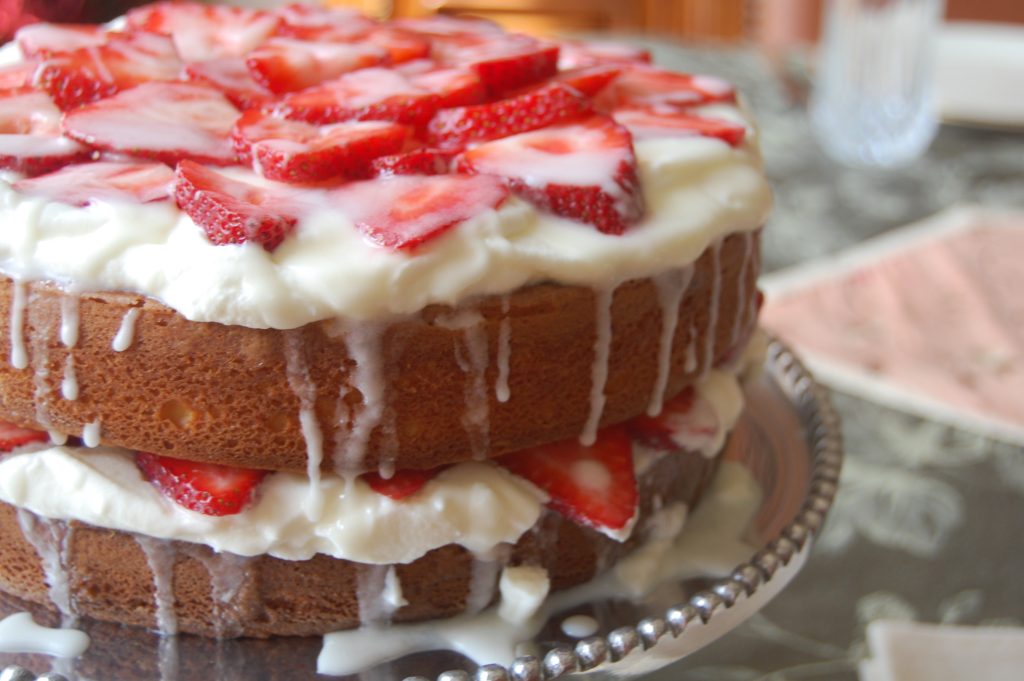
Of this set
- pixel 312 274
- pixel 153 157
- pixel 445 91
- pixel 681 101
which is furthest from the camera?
pixel 681 101

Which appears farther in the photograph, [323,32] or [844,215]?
[844,215]

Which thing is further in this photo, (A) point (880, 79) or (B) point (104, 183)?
(A) point (880, 79)

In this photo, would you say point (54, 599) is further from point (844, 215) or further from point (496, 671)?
point (844, 215)

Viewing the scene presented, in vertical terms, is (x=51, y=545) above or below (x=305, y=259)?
below

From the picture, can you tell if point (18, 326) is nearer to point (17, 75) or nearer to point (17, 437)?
point (17, 437)

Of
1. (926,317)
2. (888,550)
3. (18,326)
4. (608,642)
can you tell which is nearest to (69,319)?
(18,326)

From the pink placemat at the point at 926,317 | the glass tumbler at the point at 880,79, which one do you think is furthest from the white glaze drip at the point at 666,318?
the glass tumbler at the point at 880,79

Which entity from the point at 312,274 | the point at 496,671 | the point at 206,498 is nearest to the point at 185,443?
the point at 206,498
